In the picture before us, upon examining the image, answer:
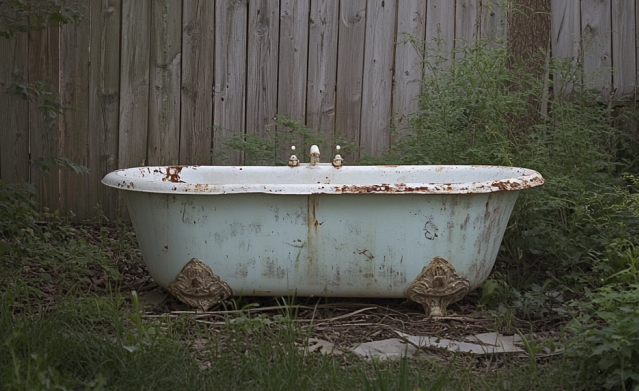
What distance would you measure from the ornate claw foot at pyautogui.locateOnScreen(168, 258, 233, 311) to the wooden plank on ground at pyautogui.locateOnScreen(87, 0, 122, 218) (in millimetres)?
1690

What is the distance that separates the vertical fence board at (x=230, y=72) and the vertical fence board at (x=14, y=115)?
3.97ft

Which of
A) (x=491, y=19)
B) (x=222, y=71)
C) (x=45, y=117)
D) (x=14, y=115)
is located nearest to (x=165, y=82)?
Result: (x=222, y=71)

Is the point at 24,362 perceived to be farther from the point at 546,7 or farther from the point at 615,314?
the point at 546,7

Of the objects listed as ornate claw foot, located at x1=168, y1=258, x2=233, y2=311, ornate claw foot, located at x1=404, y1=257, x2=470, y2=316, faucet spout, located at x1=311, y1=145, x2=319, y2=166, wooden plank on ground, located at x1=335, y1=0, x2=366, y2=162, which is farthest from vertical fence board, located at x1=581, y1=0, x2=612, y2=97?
ornate claw foot, located at x1=168, y1=258, x2=233, y2=311

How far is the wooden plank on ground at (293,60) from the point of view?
4.74m

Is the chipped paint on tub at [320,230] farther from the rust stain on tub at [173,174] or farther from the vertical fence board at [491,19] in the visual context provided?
the vertical fence board at [491,19]

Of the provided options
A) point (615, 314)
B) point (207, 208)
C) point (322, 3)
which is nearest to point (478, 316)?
point (615, 314)

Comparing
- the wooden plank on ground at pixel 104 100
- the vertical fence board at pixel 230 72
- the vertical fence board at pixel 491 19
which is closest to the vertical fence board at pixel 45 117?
the wooden plank on ground at pixel 104 100

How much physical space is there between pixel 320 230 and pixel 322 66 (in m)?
1.91

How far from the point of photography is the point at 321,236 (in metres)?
3.17

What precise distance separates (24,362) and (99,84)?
274cm

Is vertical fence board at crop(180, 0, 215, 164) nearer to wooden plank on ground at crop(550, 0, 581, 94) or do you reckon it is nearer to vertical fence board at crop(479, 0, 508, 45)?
vertical fence board at crop(479, 0, 508, 45)

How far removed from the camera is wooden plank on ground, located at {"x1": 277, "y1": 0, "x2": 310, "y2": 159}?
15.5ft

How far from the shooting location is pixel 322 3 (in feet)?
15.6
